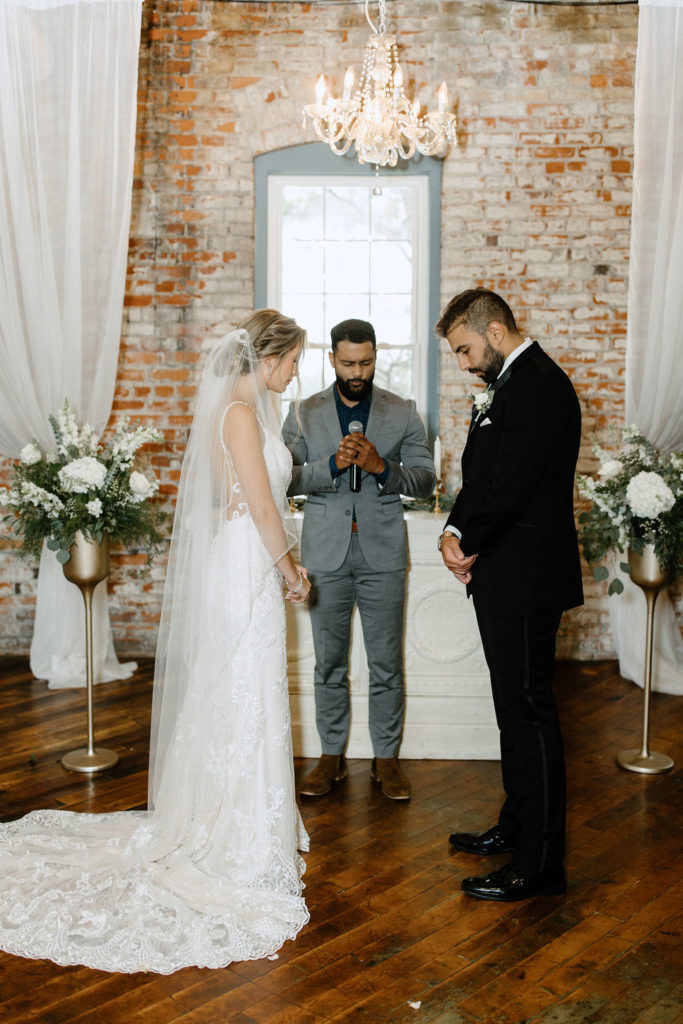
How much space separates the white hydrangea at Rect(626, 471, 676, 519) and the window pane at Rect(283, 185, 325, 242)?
260 centimetres

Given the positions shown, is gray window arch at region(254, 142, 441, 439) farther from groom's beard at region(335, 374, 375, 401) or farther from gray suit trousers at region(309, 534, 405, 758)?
gray suit trousers at region(309, 534, 405, 758)

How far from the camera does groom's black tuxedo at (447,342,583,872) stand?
309 centimetres

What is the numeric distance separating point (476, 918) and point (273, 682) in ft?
3.19

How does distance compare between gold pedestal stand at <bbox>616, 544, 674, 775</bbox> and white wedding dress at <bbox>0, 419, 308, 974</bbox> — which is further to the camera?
gold pedestal stand at <bbox>616, 544, 674, 775</bbox>

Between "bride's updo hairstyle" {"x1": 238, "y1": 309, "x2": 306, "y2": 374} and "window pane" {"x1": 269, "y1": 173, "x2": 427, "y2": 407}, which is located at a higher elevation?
"window pane" {"x1": 269, "y1": 173, "x2": 427, "y2": 407}

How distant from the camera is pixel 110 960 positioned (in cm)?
280

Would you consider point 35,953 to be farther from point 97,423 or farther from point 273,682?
point 97,423

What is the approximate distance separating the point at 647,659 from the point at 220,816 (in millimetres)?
2139

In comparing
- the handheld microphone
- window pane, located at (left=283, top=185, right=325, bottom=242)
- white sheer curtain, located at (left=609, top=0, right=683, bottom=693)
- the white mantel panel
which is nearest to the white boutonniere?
the handheld microphone

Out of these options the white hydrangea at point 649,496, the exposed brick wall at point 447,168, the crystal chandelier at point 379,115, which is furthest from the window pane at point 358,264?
the white hydrangea at point 649,496

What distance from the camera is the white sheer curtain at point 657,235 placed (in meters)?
3.84

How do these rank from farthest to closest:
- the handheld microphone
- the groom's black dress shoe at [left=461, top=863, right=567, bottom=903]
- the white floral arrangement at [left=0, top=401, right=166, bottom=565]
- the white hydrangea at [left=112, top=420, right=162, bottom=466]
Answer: the white hydrangea at [left=112, top=420, right=162, bottom=466], the white floral arrangement at [left=0, top=401, right=166, bottom=565], the handheld microphone, the groom's black dress shoe at [left=461, top=863, right=567, bottom=903]

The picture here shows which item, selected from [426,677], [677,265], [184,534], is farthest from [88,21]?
[426,677]

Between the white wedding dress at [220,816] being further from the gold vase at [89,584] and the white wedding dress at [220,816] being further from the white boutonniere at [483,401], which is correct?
the gold vase at [89,584]
